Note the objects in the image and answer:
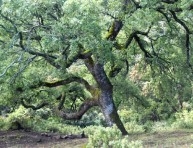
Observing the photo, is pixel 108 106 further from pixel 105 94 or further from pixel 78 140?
pixel 78 140

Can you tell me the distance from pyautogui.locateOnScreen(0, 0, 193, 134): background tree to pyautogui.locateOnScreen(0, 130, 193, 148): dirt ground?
1.12 m

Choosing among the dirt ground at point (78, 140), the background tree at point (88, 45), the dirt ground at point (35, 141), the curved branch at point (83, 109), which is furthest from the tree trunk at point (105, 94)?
the dirt ground at point (35, 141)

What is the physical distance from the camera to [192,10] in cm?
1023

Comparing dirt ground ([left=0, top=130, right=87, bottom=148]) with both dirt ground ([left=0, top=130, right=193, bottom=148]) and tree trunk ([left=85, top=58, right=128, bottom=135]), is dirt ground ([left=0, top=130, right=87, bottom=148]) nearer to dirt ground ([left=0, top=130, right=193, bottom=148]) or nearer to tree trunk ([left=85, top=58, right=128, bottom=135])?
dirt ground ([left=0, top=130, right=193, bottom=148])

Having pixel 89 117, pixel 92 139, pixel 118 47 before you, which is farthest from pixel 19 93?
pixel 89 117

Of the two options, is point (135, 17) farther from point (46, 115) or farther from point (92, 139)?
point (46, 115)

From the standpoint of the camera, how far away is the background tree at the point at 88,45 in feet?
31.3

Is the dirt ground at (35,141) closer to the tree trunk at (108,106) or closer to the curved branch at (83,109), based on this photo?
the curved branch at (83,109)

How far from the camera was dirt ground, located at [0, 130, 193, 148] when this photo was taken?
10.1m

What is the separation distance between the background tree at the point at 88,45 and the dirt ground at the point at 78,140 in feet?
3.67

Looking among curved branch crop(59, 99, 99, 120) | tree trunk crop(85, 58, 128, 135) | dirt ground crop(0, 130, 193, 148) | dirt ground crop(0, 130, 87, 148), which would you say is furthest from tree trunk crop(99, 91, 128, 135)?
dirt ground crop(0, 130, 87, 148)

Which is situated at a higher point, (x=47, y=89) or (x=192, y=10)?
(x=192, y=10)

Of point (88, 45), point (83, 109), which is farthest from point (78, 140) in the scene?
point (88, 45)

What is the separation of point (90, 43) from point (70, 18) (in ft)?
2.67
